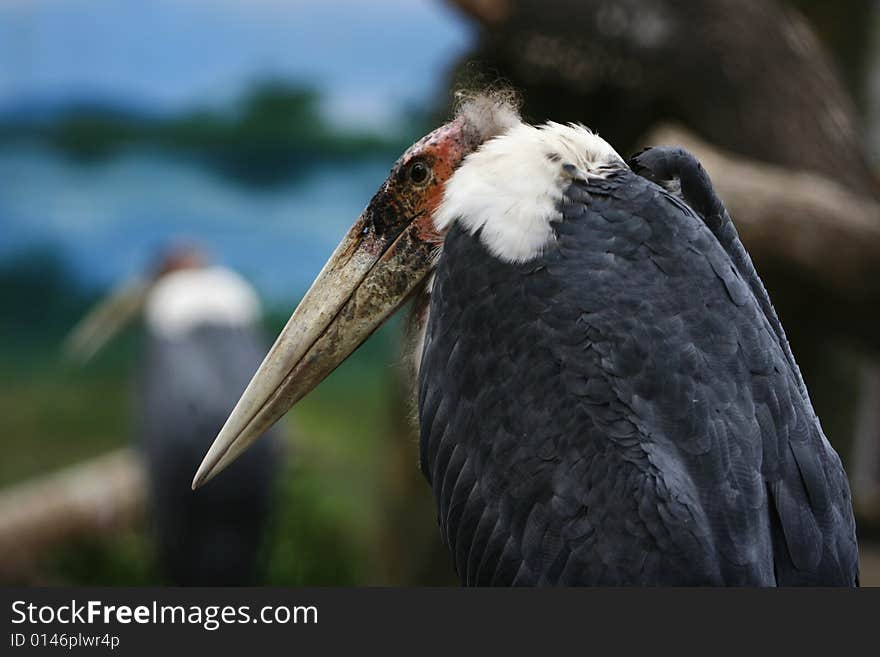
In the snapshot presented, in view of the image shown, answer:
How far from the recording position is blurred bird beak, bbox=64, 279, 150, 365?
5.45 metres

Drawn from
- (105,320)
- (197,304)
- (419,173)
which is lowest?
(105,320)

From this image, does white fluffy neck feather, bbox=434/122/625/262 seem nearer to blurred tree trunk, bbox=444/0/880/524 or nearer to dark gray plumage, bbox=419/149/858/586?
dark gray plumage, bbox=419/149/858/586

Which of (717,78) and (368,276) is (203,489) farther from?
(368,276)

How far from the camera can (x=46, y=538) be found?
420cm

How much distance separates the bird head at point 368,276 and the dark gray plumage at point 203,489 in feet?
7.16

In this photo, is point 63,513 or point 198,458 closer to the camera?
point 198,458

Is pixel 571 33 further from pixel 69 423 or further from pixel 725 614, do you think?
pixel 69 423

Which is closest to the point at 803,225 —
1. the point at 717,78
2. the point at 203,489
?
the point at 717,78

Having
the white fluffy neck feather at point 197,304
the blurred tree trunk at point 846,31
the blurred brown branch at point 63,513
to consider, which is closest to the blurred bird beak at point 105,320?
the white fluffy neck feather at point 197,304

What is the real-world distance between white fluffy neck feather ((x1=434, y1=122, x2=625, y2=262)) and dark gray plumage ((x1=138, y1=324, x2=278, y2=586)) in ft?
7.87

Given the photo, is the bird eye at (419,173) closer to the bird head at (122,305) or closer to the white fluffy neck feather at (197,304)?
the white fluffy neck feather at (197,304)

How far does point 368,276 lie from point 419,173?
0.14 metres

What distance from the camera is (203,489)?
3707 mm

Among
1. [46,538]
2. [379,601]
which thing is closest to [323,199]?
[46,538]
